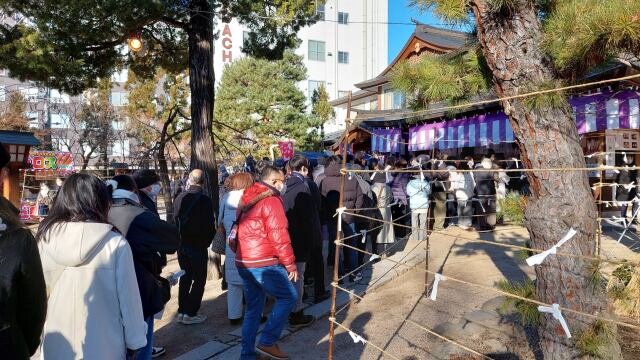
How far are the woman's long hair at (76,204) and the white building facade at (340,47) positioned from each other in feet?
121

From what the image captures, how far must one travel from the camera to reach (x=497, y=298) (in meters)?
4.86

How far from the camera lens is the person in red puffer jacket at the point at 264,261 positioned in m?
3.59

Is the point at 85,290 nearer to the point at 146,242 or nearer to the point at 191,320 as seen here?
the point at 146,242

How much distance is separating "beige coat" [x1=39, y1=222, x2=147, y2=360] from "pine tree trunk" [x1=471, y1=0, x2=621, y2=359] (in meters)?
2.48

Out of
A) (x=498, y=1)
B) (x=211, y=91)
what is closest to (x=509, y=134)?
(x=211, y=91)

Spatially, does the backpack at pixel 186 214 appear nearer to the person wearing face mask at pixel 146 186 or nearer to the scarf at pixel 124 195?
the person wearing face mask at pixel 146 186

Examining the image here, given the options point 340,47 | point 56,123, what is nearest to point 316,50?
point 340,47

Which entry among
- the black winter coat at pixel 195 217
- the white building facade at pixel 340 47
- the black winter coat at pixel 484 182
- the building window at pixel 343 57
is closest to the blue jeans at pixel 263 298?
the black winter coat at pixel 195 217

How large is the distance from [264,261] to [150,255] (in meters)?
1.01

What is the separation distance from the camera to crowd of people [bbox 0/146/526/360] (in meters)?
1.69

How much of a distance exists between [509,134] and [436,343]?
7650 millimetres

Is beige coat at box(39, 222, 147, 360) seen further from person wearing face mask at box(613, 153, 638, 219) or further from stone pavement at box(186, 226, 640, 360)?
person wearing face mask at box(613, 153, 638, 219)

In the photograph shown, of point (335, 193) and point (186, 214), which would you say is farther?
point (335, 193)

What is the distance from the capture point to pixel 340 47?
133 feet
